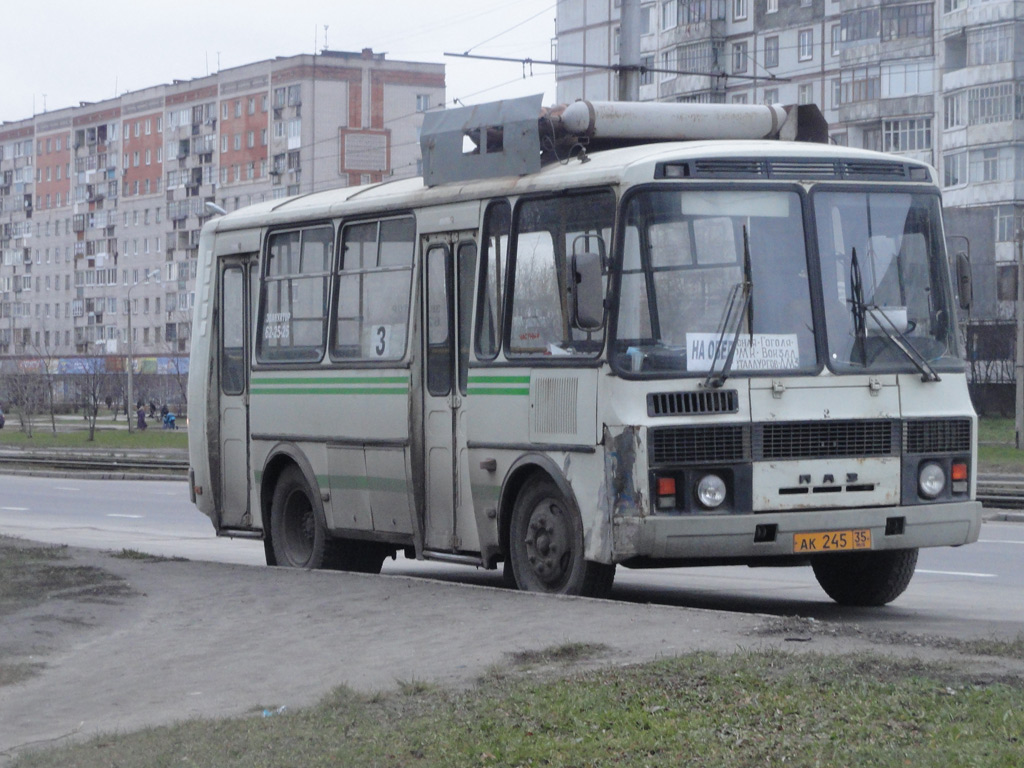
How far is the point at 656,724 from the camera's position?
661 cm

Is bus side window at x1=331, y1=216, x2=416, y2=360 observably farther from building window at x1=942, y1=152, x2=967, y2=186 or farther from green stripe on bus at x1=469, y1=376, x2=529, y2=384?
building window at x1=942, y1=152, x2=967, y2=186

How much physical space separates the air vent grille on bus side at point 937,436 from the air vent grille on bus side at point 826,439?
0.10 meters

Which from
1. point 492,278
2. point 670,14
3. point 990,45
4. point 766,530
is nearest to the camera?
point 766,530

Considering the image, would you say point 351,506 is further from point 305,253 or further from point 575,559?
point 575,559

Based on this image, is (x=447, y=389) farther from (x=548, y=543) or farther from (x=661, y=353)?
(x=661, y=353)

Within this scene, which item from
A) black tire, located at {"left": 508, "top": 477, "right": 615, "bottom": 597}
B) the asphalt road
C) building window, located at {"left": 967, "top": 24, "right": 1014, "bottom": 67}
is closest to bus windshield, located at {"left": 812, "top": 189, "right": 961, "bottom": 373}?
the asphalt road

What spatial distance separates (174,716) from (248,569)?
223 inches

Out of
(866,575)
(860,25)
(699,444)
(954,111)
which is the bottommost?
(866,575)

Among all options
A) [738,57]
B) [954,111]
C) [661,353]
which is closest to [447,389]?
[661,353]

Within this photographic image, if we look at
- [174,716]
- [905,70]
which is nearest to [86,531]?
[174,716]

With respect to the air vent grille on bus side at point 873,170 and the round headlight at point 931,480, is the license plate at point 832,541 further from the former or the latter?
the air vent grille on bus side at point 873,170

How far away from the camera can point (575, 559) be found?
1125 centimetres

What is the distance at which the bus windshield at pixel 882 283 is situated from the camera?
1118 centimetres

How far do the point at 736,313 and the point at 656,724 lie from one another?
4643 millimetres
